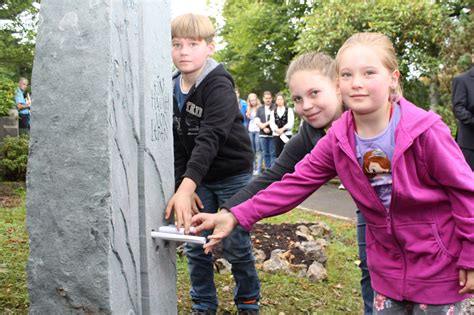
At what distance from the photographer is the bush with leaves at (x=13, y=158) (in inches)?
365

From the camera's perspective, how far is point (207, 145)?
2.76m

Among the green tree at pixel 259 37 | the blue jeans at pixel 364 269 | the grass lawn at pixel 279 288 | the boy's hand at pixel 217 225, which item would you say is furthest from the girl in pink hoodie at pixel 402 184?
the green tree at pixel 259 37

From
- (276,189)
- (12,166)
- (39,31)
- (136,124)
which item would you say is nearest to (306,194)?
(276,189)

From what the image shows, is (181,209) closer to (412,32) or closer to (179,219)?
(179,219)

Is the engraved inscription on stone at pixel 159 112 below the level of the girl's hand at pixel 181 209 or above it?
above

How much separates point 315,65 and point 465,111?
12.8ft

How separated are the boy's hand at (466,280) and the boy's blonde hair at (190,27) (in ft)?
5.52

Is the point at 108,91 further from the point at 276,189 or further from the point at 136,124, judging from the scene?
the point at 276,189

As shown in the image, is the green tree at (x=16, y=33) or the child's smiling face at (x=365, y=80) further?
the green tree at (x=16, y=33)

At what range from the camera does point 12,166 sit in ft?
30.4

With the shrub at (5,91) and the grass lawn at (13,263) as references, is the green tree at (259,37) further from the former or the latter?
the grass lawn at (13,263)

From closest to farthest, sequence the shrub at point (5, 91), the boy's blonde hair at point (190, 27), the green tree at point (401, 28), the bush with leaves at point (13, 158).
→ the boy's blonde hair at point (190, 27) < the shrub at point (5, 91) < the bush with leaves at point (13, 158) < the green tree at point (401, 28)

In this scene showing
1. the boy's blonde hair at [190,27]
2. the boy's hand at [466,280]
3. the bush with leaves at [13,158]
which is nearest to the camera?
the boy's hand at [466,280]

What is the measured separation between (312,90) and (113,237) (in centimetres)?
125
